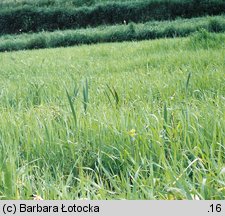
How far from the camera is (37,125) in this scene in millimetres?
1777

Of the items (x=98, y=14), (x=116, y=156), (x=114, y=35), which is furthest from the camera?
(x=98, y=14)

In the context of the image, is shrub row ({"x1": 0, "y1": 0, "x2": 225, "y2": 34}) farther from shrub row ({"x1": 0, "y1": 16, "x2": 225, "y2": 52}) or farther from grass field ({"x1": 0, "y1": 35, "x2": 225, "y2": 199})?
grass field ({"x1": 0, "y1": 35, "x2": 225, "y2": 199})

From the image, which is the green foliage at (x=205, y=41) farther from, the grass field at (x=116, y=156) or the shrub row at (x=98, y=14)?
the shrub row at (x=98, y=14)

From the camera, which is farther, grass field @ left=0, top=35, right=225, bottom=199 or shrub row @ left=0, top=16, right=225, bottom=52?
shrub row @ left=0, top=16, right=225, bottom=52

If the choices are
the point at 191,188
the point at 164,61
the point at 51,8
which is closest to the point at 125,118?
the point at 191,188

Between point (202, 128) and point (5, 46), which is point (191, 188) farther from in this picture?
point (5, 46)

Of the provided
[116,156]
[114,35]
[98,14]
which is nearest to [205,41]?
[116,156]

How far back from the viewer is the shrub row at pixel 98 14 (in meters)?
18.8

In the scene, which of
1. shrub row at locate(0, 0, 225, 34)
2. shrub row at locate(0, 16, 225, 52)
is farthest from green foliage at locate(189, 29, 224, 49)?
shrub row at locate(0, 0, 225, 34)

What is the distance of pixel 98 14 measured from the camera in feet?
66.2

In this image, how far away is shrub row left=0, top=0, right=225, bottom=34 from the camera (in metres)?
18.8

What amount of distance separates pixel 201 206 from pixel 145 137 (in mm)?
479

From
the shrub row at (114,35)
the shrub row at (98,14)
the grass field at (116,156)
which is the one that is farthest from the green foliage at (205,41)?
the shrub row at (98,14)

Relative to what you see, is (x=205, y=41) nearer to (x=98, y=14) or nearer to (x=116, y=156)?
(x=116, y=156)
